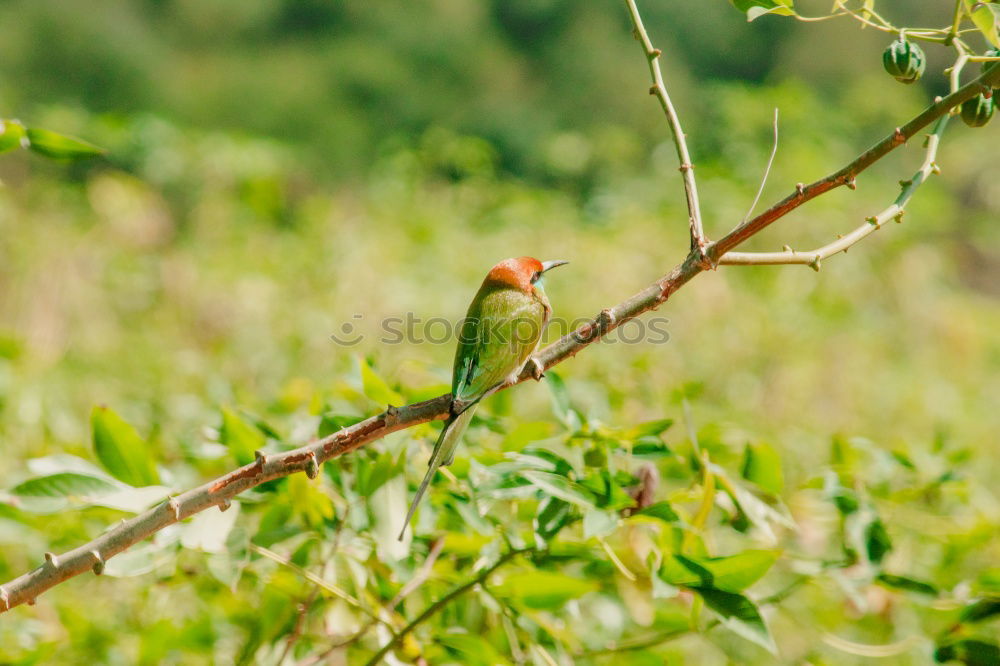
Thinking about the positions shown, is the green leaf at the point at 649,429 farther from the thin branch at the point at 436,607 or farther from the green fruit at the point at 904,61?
the green fruit at the point at 904,61

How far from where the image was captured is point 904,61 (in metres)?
0.77

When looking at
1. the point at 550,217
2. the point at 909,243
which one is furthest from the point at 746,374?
the point at 909,243

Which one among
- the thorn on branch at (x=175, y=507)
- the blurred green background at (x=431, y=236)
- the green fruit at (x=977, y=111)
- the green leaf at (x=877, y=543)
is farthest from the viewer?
the blurred green background at (x=431, y=236)

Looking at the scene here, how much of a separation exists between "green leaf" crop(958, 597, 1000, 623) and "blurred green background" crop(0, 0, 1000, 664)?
0.84 ft

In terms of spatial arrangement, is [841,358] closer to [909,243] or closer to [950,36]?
[909,243]

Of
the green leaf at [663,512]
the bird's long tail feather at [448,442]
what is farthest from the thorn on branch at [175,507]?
the green leaf at [663,512]

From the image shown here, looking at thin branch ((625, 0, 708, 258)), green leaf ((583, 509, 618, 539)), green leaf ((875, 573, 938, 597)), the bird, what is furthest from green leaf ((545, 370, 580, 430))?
green leaf ((875, 573, 938, 597))

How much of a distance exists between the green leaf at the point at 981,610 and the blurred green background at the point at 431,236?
0.84 feet

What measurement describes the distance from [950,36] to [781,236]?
2.87 meters

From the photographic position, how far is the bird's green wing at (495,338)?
90 cm

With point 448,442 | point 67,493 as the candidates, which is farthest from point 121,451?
point 448,442

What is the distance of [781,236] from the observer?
11.4ft

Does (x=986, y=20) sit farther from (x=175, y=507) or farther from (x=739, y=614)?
(x=175, y=507)

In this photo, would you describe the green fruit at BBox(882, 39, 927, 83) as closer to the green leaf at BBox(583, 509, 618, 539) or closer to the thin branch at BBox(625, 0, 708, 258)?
the thin branch at BBox(625, 0, 708, 258)
